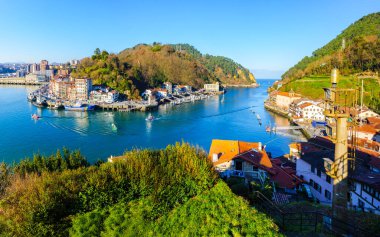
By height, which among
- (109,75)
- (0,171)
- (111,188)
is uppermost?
(109,75)

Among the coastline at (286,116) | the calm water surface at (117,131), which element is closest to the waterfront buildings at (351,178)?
the calm water surface at (117,131)

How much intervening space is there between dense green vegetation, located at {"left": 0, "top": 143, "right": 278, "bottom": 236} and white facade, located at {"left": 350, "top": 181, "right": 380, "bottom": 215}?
408 cm

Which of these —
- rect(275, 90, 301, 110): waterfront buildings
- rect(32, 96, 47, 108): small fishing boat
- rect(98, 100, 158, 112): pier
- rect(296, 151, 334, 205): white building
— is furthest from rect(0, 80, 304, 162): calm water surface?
rect(296, 151, 334, 205): white building

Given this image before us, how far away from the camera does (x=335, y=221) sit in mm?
3264

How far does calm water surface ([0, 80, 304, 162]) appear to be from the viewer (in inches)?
640

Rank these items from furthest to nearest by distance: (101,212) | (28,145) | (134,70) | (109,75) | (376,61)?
1. (134,70)
2. (109,75)
3. (376,61)
4. (28,145)
5. (101,212)

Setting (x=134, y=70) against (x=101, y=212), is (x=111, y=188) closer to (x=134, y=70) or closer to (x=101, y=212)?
(x=101, y=212)

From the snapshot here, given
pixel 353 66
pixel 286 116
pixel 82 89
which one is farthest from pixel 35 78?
pixel 353 66

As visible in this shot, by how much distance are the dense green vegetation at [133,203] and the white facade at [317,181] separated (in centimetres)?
509

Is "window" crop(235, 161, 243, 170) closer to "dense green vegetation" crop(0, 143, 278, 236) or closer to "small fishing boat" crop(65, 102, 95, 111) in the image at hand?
"dense green vegetation" crop(0, 143, 278, 236)

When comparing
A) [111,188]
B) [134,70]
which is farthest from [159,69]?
[111,188]

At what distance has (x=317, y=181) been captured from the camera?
27.7ft

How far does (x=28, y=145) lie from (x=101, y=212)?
1498 cm

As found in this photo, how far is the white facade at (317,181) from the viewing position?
305 inches
